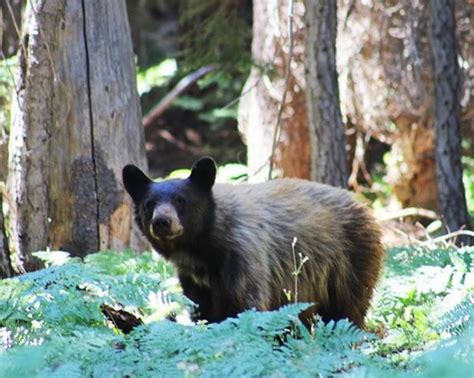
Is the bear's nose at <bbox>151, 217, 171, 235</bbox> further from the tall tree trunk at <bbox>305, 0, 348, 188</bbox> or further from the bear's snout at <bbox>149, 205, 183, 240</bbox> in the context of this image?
the tall tree trunk at <bbox>305, 0, 348, 188</bbox>

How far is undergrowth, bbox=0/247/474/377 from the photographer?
15.3 feet

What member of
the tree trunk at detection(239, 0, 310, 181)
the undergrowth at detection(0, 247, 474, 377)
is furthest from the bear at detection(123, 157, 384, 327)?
the tree trunk at detection(239, 0, 310, 181)

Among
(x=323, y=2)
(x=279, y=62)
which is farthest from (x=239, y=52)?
(x=323, y=2)

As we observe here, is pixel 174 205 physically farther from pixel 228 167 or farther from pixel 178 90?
pixel 178 90

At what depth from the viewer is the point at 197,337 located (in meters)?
5.10

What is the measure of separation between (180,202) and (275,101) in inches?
290

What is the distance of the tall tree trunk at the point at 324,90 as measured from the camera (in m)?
10.5

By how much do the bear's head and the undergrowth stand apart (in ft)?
2.05

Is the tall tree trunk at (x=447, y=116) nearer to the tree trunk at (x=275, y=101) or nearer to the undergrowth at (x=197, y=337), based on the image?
the tree trunk at (x=275, y=101)

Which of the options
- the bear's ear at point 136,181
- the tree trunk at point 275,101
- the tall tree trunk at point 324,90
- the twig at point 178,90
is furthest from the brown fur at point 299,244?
the twig at point 178,90

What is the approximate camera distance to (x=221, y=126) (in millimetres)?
20625

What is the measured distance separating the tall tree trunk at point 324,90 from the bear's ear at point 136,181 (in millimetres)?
3453

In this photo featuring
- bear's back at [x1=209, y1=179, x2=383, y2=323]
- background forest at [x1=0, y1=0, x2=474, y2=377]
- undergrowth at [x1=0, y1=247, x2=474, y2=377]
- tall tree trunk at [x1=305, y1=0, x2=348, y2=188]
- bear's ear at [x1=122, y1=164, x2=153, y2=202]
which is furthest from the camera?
tall tree trunk at [x1=305, y1=0, x2=348, y2=188]

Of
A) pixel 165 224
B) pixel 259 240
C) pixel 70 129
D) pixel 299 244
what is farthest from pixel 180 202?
pixel 70 129
